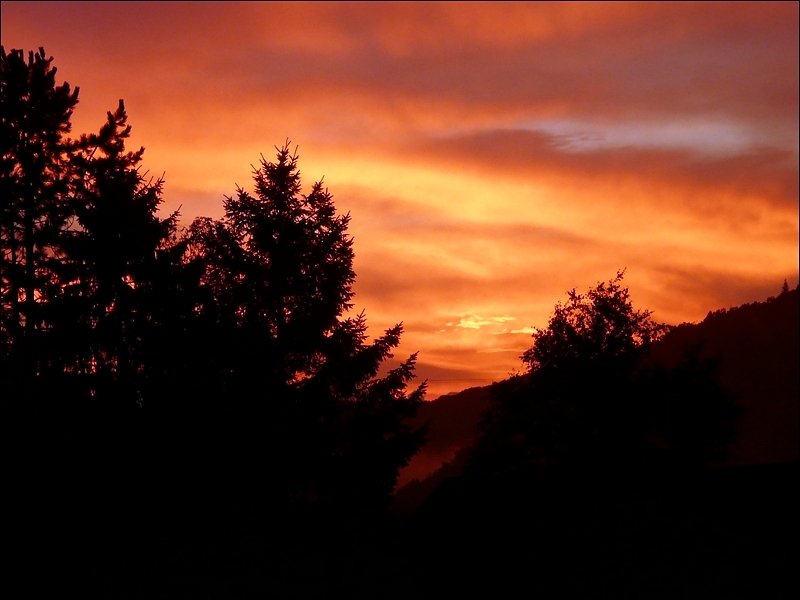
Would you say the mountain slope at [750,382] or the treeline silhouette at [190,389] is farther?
the mountain slope at [750,382]

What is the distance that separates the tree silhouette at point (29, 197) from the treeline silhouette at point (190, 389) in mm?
65

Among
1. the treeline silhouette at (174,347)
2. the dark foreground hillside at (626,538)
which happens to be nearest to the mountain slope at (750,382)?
the treeline silhouette at (174,347)

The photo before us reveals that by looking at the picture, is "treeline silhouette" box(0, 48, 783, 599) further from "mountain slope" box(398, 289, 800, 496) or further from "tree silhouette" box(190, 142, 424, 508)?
"mountain slope" box(398, 289, 800, 496)

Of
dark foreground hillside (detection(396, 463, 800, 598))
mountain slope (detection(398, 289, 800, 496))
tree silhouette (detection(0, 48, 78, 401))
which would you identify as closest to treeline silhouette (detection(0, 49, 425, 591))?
tree silhouette (detection(0, 48, 78, 401))

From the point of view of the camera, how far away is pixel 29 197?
32.1 meters

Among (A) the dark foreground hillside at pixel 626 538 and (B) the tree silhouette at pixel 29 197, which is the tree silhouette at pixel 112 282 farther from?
(A) the dark foreground hillside at pixel 626 538

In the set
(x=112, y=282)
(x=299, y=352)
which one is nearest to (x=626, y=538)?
(x=299, y=352)

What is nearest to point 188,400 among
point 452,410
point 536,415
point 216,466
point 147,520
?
point 216,466

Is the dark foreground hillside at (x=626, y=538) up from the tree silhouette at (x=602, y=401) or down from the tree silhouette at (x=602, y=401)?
down

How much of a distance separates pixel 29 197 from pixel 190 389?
942 centimetres

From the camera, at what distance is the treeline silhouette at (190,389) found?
24.2m

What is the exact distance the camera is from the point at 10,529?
25.2 metres

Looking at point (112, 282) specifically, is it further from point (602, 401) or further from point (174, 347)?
point (602, 401)

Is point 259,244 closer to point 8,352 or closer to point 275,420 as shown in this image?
point 275,420
